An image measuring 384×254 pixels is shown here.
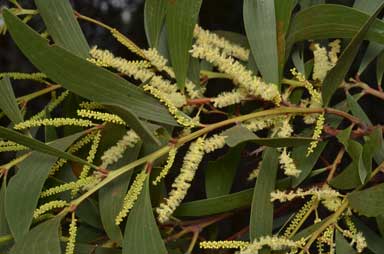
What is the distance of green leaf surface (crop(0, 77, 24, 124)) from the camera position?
0.77 meters

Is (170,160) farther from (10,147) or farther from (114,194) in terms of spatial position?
(10,147)

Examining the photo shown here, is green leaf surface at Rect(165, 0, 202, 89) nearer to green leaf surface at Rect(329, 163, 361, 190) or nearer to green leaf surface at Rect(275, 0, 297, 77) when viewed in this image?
green leaf surface at Rect(275, 0, 297, 77)

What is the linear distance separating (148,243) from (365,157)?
0.89ft

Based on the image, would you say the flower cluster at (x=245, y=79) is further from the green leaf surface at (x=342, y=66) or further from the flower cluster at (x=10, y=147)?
the flower cluster at (x=10, y=147)

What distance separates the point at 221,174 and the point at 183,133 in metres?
0.14

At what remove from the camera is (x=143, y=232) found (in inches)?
28.5

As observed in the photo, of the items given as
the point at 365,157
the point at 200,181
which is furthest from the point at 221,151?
the point at 365,157

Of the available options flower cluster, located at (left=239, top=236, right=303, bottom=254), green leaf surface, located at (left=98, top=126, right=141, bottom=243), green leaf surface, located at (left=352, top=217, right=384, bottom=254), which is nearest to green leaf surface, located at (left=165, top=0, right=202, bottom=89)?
green leaf surface, located at (left=98, top=126, right=141, bottom=243)

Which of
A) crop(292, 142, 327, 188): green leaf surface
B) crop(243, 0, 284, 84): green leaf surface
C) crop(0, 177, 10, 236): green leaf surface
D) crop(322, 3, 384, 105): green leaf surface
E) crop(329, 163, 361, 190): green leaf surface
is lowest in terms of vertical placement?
crop(0, 177, 10, 236): green leaf surface

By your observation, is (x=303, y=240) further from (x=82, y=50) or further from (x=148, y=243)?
(x=82, y=50)

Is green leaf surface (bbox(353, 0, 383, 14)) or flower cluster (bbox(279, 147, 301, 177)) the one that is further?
green leaf surface (bbox(353, 0, 383, 14))

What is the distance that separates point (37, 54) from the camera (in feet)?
2.20

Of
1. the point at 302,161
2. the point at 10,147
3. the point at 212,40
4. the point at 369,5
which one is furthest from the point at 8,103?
the point at 369,5

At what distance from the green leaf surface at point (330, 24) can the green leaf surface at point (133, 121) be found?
0.25 m
